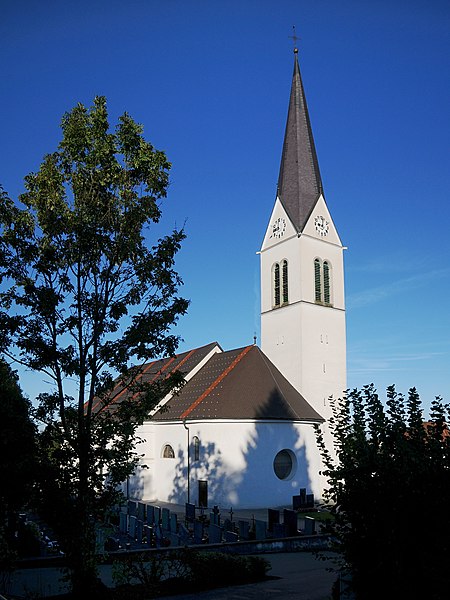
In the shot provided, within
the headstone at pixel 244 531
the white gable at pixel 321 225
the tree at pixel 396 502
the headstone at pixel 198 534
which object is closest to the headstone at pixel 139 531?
the headstone at pixel 198 534

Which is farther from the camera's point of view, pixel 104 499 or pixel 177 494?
pixel 177 494

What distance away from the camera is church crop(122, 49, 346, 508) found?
1198 inches

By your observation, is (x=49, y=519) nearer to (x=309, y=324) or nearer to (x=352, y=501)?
(x=352, y=501)

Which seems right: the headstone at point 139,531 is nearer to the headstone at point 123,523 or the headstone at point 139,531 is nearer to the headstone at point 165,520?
the headstone at point 165,520

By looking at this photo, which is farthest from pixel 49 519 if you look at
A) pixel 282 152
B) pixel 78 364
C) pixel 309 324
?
pixel 282 152

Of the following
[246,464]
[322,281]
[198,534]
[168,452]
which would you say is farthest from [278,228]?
[198,534]

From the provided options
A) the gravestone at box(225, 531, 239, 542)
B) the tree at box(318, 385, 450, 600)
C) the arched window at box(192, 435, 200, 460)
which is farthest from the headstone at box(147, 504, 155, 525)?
the tree at box(318, 385, 450, 600)

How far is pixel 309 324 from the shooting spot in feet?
122

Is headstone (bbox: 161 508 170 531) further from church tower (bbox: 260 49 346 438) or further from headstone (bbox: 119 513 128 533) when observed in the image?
church tower (bbox: 260 49 346 438)

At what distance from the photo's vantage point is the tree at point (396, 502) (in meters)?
7.29

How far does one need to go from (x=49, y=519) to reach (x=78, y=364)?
2718mm

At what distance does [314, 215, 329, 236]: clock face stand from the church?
3.9 inches

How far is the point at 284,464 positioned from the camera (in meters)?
31.3

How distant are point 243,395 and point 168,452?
6602 mm
